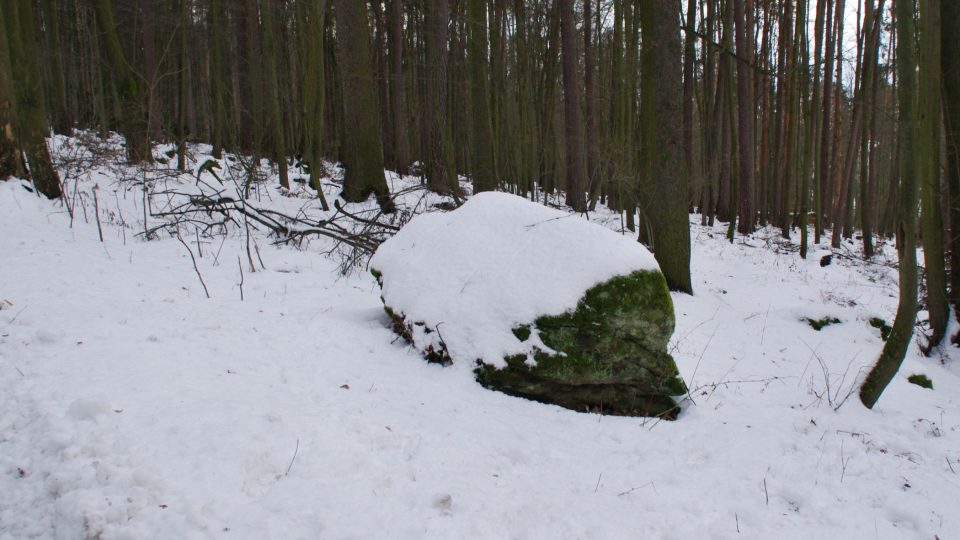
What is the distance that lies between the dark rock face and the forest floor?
13 centimetres

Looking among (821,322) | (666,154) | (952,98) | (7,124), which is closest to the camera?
(952,98)

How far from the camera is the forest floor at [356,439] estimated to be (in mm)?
2086

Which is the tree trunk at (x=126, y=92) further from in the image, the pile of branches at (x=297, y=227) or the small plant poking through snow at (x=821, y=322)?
the small plant poking through snow at (x=821, y=322)

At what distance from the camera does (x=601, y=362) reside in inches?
139

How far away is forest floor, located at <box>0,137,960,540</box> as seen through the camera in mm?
2086

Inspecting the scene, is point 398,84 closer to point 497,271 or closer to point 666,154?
point 666,154

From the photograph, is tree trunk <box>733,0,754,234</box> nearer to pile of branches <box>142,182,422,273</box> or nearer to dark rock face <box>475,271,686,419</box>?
pile of branches <box>142,182,422,273</box>

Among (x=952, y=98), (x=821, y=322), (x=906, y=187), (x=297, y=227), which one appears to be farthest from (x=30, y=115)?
(x=952, y=98)

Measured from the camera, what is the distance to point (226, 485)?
6.98 feet

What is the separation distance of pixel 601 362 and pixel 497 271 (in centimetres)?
98

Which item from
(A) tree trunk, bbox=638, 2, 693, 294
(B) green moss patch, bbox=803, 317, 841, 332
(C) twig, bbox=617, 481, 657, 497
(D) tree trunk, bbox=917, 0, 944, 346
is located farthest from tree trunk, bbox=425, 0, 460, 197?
(C) twig, bbox=617, 481, 657, 497

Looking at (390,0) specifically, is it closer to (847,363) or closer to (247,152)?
(247,152)

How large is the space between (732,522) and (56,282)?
529 centimetres

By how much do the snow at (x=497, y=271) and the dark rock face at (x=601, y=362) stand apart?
0.25 ft
